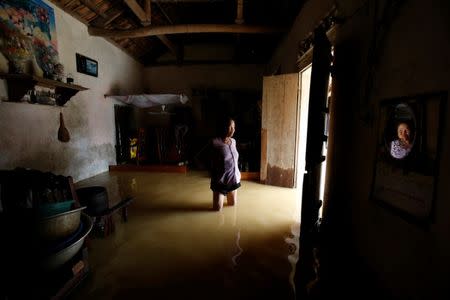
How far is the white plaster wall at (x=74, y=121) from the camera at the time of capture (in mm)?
3266

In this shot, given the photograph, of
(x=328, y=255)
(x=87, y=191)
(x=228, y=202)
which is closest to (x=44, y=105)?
(x=87, y=191)

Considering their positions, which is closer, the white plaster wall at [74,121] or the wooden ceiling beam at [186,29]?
the white plaster wall at [74,121]

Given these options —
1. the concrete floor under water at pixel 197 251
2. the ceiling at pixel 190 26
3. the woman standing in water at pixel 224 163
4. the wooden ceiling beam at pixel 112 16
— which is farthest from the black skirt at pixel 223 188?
the wooden ceiling beam at pixel 112 16

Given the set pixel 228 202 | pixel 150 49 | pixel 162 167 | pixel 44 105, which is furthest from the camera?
pixel 150 49

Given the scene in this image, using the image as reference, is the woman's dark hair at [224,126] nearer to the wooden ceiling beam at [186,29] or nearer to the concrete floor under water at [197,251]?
the concrete floor under water at [197,251]

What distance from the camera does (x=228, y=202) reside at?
3316mm

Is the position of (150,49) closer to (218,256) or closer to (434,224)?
(218,256)

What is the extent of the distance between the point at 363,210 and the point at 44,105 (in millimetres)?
4756

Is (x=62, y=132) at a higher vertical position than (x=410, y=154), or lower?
higher

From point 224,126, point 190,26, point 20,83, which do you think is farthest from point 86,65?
point 224,126

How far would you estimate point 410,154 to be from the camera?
121 cm

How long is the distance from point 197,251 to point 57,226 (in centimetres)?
121

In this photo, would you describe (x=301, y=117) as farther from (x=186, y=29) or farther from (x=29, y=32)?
(x=29, y=32)

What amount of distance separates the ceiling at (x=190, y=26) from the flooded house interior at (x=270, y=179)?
2.5 inches
